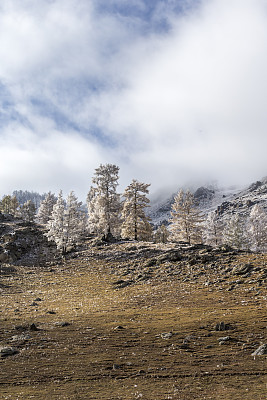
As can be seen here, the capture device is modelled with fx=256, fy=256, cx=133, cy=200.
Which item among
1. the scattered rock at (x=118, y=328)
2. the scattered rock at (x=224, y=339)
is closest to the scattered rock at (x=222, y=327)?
the scattered rock at (x=224, y=339)

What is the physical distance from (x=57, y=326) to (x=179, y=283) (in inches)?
582

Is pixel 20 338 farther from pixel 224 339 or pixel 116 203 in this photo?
pixel 116 203

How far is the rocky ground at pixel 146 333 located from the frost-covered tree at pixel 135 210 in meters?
19.2

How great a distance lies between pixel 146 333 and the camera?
1650cm

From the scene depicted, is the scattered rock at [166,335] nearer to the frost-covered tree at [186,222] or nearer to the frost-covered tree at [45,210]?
the frost-covered tree at [186,222]

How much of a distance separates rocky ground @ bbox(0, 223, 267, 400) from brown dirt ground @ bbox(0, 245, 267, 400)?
0.17 ft

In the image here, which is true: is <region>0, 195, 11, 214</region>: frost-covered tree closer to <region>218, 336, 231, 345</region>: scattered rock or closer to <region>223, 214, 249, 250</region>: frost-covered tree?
<region>223, 214, 249, 250</region>: frost-covered tree

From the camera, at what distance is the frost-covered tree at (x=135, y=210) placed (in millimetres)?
55625

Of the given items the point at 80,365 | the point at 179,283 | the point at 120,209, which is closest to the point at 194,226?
the point at 120,209

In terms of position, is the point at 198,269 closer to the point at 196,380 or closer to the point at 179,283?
the point at 179,283

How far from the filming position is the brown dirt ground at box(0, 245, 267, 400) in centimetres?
1020

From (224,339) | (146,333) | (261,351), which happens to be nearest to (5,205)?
(146,333)

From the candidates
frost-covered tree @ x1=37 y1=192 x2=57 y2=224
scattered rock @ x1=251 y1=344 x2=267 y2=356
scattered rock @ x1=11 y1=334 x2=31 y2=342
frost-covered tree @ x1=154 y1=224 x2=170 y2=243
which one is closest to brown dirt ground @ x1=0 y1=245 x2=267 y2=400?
scattered rock @ x1=11 y1=334 x2=31 y2=342

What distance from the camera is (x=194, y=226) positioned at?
57656 mm
